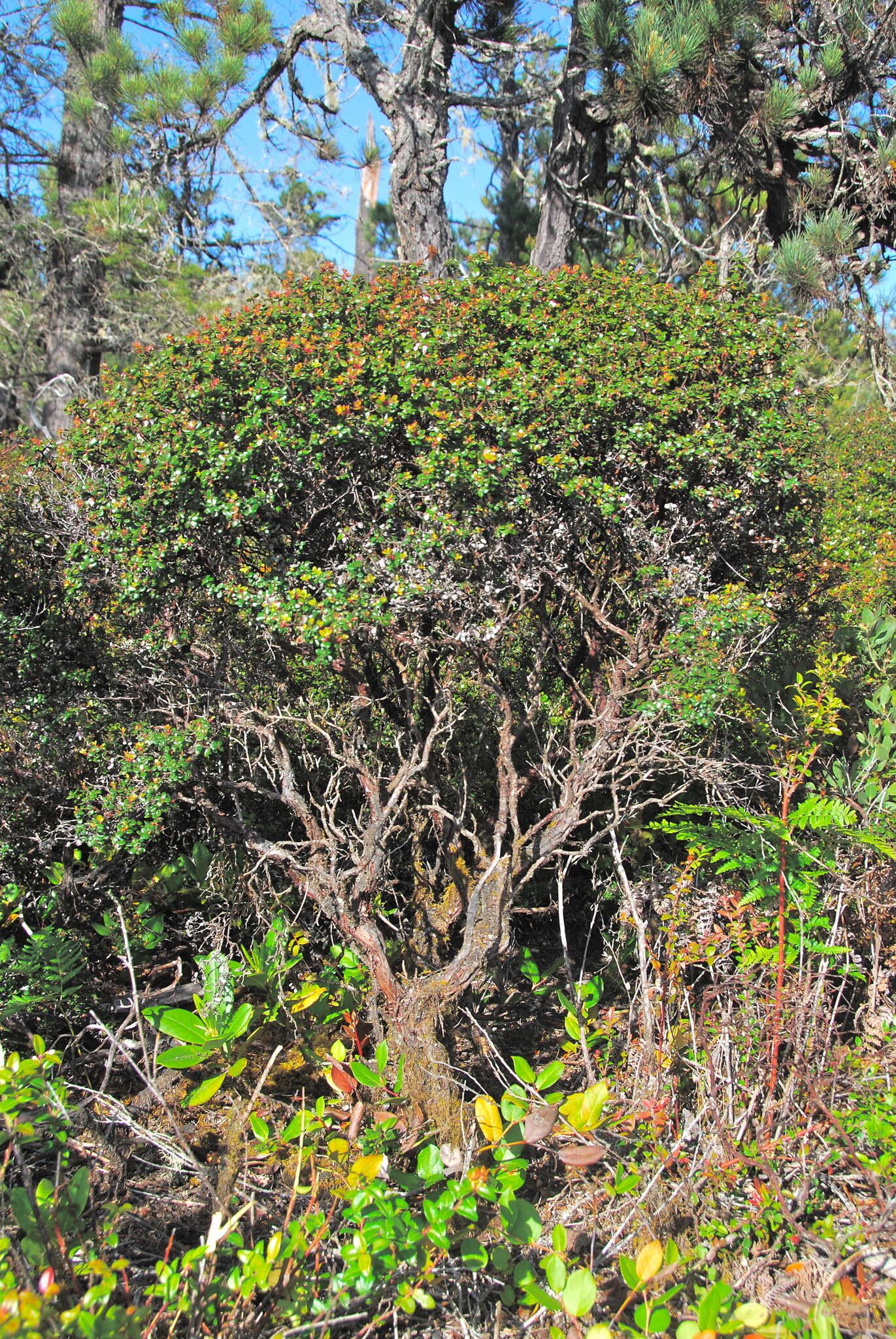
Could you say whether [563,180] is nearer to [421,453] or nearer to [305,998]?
[421,453]

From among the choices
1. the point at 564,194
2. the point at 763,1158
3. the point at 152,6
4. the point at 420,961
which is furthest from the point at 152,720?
the point at 152,6

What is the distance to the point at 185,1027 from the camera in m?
2.94

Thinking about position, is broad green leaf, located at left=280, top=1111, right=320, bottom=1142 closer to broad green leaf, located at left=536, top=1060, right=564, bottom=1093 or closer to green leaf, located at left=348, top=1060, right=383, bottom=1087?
green leaf, located at left=348, top=1060, right=383, bottom=1087

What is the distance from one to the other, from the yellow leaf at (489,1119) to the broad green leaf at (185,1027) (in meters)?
0.97

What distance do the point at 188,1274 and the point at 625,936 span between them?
260cm

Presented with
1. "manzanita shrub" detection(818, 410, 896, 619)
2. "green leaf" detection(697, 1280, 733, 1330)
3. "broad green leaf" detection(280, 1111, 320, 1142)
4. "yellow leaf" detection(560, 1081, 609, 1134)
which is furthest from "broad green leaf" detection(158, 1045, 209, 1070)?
"manzanita shrub" detection(818, 410, 896, 619)

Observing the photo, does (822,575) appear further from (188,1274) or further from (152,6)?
(152,6)

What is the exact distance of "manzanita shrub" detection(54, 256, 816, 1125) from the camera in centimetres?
341

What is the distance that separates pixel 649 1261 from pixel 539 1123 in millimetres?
562

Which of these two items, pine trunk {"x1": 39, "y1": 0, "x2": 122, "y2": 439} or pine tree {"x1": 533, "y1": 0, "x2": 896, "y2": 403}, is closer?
pine tree {"x1": 533, "y1": 0, "x2": 896, "y2": 403}

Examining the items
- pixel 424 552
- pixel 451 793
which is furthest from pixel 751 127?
pixel 451 793

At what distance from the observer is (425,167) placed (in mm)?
6953

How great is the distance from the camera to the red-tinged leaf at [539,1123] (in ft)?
7.91

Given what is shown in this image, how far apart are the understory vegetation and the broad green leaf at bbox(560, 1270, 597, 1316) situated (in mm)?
462
